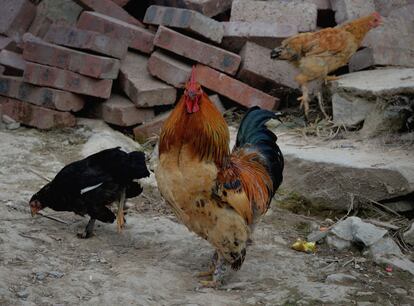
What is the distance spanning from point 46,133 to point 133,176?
8.40 feet

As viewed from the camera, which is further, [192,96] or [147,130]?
[147,130]

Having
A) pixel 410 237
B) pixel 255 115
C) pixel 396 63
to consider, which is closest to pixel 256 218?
pixel 255 115

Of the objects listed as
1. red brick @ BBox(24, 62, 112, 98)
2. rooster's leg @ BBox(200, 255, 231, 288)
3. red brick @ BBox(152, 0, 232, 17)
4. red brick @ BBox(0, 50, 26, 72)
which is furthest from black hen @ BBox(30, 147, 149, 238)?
red brick @ BBox(152, 0, 232, 17)

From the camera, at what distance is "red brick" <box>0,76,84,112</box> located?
758 cm

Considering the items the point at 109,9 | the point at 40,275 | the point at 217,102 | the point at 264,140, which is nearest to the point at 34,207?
the point at 40,275

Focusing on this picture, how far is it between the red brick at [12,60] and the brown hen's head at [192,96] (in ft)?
13.7

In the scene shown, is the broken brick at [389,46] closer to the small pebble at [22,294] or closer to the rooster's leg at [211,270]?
the rooster's leg at [211,270]

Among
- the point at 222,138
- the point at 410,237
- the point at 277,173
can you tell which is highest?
the point at 222,138

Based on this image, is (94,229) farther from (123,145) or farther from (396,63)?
(396,63)

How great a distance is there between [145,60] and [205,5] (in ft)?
3.38

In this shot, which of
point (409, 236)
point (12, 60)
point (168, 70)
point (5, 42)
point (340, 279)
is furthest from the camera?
point (5, 42)

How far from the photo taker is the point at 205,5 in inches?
324

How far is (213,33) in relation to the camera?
7.92 metres

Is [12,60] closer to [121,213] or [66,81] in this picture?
[66,81]
